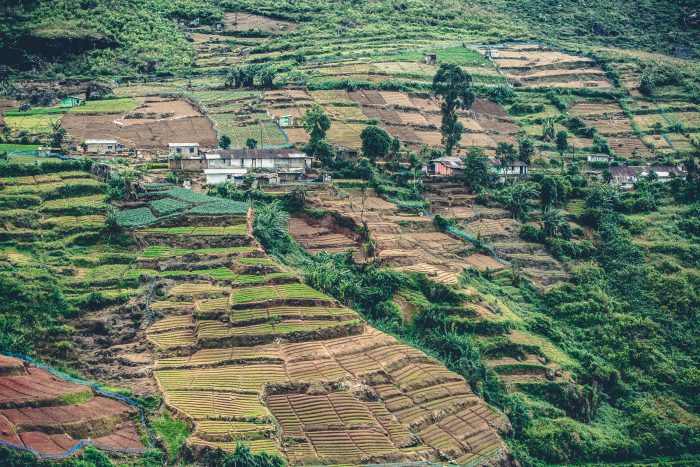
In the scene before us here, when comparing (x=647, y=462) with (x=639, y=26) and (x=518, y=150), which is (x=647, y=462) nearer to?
(x=518, y=150)

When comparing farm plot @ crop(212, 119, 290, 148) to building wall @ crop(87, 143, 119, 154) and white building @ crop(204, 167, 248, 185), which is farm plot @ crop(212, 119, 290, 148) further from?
building wall @ crop(87, 143, 119, 154)

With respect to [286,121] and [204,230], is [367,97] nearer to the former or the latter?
[286,121]

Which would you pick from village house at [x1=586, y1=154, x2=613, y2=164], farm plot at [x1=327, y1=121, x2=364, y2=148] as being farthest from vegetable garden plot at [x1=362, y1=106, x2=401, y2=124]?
village house at [x1=586, y1=154, x2=613, y2=164]

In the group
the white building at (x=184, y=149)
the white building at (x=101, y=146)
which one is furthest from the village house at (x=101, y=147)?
the white building at (x=184, y=149)

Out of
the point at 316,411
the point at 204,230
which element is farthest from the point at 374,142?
the point at 316,411

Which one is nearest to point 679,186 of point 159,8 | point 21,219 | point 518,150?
point 518,150

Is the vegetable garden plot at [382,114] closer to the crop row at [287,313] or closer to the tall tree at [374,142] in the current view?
the tall tree at [374,142]
